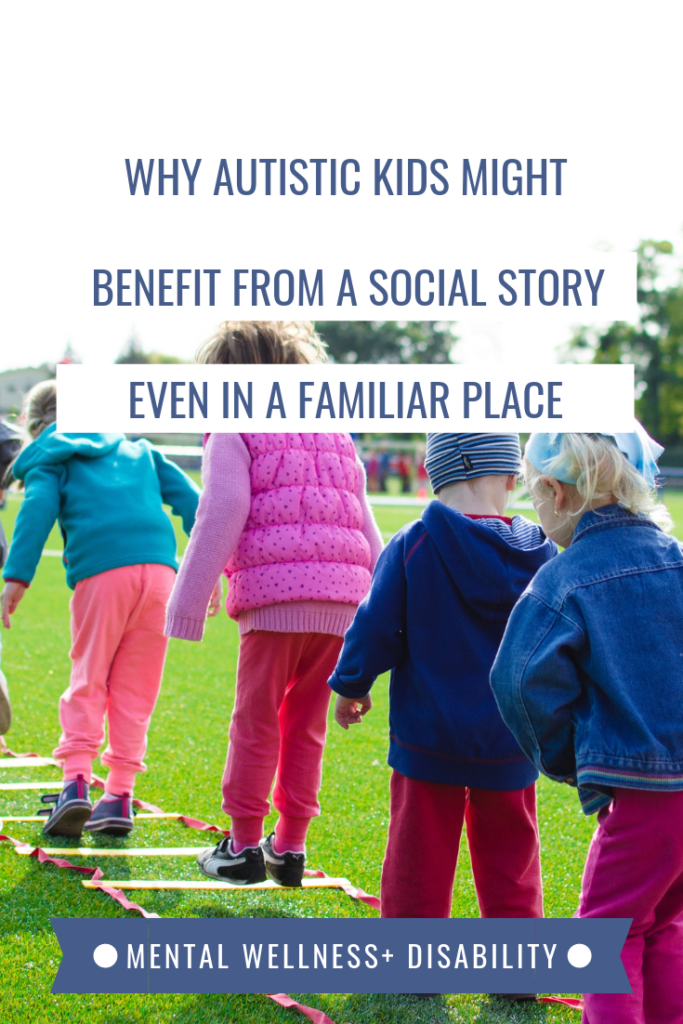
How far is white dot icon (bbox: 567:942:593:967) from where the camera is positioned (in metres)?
2.15

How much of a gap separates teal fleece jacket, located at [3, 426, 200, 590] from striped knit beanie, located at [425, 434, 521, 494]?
Result: 1474mm

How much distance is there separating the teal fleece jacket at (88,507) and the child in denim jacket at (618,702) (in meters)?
2.13

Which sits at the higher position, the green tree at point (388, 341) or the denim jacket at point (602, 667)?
the green tree at point (388, 341)

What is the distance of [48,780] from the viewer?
4633mm

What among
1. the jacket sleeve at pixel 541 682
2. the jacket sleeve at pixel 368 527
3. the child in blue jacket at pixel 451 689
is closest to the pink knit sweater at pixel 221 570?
the jacket sleeve at pixel 368 527

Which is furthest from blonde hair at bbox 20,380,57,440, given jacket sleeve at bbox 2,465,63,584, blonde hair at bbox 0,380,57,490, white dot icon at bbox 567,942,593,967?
white dot icon at bbox 567,942,593,967

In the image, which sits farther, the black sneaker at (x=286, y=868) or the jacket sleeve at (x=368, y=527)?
the jacket sleeve at (x=368, y=527)

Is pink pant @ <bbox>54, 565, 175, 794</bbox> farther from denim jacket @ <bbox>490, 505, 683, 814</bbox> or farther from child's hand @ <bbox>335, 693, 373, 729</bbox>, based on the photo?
denim jacket @ <bbox>490, 505, 683, 814</bbox>

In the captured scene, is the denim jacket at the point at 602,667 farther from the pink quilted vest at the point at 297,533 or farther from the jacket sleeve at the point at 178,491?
the jacket sleeve at the point at 178,491

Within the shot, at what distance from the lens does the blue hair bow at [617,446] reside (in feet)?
7.34

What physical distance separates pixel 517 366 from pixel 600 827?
1.76 metres

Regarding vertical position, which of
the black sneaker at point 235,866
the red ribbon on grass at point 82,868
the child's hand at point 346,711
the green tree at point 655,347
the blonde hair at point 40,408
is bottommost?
the red ribbon on grass at point 82,868

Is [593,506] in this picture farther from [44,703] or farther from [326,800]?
[44,703]

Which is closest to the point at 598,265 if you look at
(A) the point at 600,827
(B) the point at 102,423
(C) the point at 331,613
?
(C) the point at 331,613
